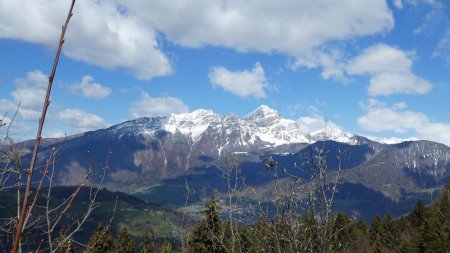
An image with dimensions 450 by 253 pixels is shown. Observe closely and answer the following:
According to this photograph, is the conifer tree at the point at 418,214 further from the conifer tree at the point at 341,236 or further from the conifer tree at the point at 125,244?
the conifer tree at the point at 125,244

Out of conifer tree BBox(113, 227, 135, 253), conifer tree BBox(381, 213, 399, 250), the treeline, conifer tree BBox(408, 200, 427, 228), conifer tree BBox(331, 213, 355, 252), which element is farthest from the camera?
conifer tree BBox(408, 200, 427, 228)

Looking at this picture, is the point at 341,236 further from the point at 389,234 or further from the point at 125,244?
the point at 389,234

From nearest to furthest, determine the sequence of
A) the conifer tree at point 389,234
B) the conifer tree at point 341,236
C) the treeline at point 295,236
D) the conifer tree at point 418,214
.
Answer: the conifer tree at point 341,236 → the treeline at point 295,236 → the conifer tree at point 389,234 → the conifer tree at point 418,214

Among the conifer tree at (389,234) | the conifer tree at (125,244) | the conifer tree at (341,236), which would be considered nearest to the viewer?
the conifer tree at (341,236)

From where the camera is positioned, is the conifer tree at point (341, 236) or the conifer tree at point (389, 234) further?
the conifer tree at point (389, 234)

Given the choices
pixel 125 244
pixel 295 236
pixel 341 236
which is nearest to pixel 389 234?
pixel 125 244

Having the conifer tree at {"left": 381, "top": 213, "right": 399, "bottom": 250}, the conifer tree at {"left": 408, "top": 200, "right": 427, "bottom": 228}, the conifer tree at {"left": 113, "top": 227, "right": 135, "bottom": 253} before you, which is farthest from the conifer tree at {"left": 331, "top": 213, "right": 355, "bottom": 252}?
the conifer tree at {"left": 113, "top": 227, "right": 135, "bottom": 253}

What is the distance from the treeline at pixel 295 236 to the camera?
27.2 ft

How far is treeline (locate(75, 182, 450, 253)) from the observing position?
829 centimetres

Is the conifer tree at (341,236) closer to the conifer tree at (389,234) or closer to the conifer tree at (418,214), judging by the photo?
the conifer tree at (389,234)

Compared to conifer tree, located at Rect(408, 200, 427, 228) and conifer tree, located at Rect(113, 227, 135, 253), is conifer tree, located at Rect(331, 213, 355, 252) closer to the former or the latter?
conifer tree, located at Rect(408, 200, 427, 228)

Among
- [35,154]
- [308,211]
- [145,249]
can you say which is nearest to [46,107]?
[35,154]

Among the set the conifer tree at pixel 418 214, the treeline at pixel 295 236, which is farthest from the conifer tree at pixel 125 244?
the conifer tree at pixel 418 214

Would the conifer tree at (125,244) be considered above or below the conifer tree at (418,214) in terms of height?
below
